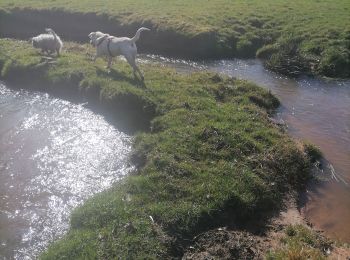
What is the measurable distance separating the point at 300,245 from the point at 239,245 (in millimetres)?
1468

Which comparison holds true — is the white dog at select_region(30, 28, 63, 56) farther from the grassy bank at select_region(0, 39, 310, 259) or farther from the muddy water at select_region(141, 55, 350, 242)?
the muddy water at select_region(141, 55, 350, 242)

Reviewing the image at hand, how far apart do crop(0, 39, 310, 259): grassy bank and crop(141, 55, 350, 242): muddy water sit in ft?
3.05

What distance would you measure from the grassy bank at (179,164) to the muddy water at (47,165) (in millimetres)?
897

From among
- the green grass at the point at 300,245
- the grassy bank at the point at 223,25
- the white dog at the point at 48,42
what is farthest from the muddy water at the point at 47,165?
the grassy bank at the point at 223,25

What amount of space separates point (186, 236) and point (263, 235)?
6.84 feet

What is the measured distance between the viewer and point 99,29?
32406 millimetres

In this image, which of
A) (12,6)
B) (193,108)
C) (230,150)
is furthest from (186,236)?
(12,6)

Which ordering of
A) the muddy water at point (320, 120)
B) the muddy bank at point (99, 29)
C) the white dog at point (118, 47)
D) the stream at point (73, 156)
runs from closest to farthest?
the stream at point (73, 156) → the muddy water at point (320, 120) → the white dog at point (118, 47) → the muddy bank at point (99, 29)

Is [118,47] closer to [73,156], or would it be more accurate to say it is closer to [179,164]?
[73,156]

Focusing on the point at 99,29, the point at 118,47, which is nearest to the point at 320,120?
the point at 118,47

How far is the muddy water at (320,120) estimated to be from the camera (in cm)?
1270

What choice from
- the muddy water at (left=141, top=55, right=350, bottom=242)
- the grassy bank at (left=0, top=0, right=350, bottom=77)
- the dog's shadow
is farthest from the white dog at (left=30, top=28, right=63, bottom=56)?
the grassy bank at (left=0, top=0, right=350, bottom=77)

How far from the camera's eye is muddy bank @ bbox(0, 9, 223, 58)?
28.7 metres

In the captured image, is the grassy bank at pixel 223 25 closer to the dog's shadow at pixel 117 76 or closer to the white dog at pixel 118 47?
the white dog at pixel 118 47
